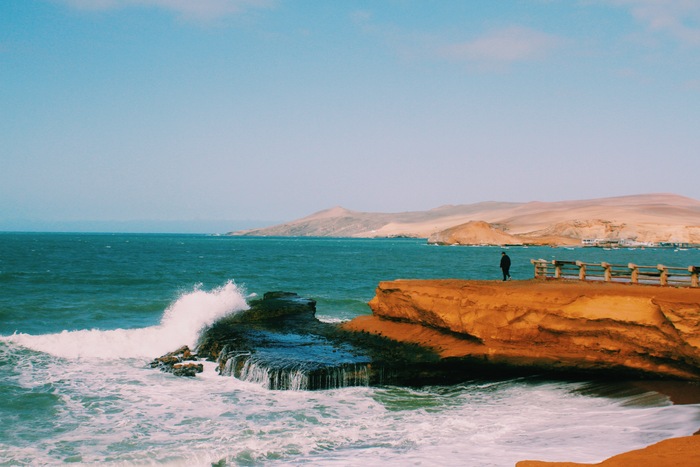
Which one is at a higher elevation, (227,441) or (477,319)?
(477,319)

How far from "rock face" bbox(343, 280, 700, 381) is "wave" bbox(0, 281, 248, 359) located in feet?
34.5

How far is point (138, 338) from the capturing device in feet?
80.1

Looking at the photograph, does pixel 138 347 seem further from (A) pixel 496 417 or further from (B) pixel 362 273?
(B) pixel 362 273

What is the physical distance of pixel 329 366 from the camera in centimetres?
1772

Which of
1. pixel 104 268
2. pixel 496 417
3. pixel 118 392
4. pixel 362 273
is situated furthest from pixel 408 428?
pixel 104 268

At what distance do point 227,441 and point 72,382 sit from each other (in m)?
8.12

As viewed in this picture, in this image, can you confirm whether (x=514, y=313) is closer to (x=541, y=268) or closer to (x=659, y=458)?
(x=541, y=268)

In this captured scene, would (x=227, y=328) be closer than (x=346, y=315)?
Yes

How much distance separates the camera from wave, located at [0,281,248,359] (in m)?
22.4

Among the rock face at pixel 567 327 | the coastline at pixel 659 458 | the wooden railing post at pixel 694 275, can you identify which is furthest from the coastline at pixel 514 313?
the coastline at pixel 659 458

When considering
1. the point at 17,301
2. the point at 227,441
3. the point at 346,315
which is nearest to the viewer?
the point at 227,441

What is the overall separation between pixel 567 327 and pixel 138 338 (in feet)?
58.9

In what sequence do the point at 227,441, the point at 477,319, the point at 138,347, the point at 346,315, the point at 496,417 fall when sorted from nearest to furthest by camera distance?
the point at 227,441, the point at 496,417, the point at 477,319, the point at 138,347, the point at 346,315

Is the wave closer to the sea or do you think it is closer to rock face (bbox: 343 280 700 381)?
the sea
